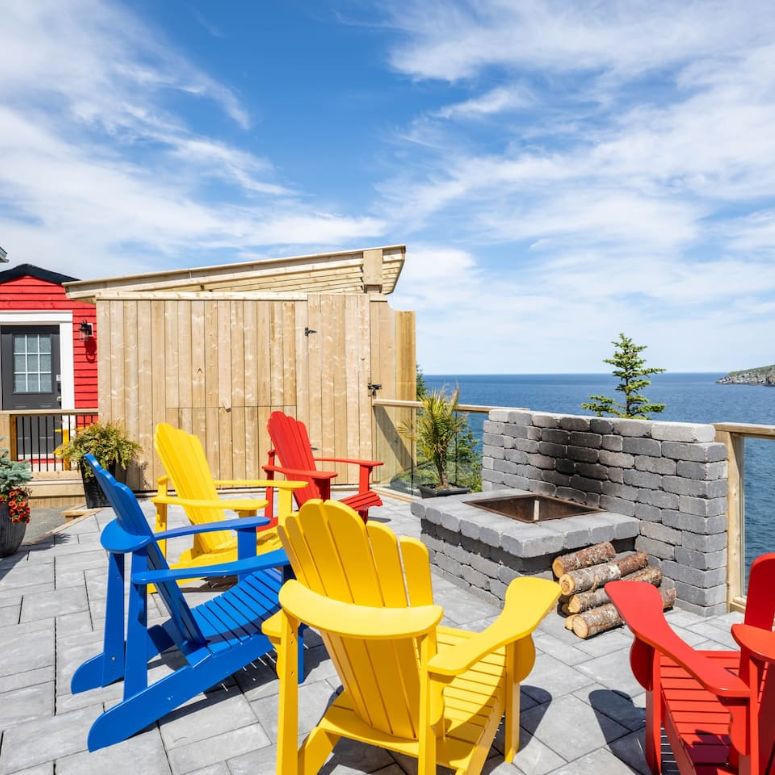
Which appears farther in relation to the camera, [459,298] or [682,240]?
[459,298]

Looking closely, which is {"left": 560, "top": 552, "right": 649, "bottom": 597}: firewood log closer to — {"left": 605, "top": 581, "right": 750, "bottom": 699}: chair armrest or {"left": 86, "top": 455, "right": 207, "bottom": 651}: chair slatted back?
{"left": 605, "top": 581, "right": 750, "bottom": 699}: chair armrest

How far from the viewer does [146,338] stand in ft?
22.5

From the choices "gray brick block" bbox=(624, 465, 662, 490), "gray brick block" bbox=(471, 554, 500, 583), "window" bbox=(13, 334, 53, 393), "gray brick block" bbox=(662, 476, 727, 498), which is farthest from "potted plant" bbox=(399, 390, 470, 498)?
"window" bbox=(13, 334, 53, 393)

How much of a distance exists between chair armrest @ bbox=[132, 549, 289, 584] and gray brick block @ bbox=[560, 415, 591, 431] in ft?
8.63

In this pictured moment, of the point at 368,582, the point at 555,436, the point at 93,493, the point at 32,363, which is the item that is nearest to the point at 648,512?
the point at 555,436

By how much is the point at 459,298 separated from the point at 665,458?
3068 cm

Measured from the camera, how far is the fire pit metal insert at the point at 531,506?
407cm

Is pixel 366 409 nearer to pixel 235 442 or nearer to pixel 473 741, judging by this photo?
pixel 235 442

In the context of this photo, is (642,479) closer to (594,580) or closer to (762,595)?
(594,580)

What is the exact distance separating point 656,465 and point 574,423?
2.58ft

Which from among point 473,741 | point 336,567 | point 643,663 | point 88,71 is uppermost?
point 88,71

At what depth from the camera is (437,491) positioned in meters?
6.15

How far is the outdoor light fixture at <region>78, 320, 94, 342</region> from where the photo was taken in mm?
9414

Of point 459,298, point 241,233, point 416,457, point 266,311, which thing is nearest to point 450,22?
point 266,311
